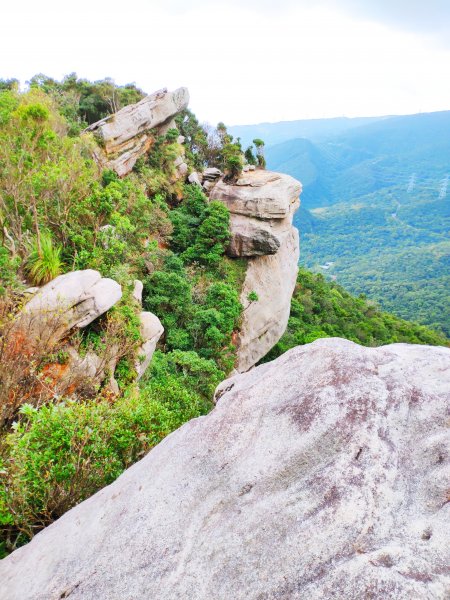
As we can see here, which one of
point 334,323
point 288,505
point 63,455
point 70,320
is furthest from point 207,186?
point 288,505

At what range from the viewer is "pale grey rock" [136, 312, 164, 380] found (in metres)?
16.7

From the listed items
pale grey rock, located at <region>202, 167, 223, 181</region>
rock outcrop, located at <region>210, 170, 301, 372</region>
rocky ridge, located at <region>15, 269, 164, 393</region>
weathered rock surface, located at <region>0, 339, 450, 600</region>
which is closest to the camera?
weathered rock surface, located at <region>0, 339, 450, 600</region>

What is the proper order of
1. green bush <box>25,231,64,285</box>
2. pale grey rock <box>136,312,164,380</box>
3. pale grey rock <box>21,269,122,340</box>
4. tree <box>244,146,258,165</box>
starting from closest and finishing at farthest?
pale grey rock <box>21,269,122,340</box>
green bush <box>25,231,64,285</box>
pale grey rock <box>136,312,164,380</box>
tree <box>244,146,258,165</box>

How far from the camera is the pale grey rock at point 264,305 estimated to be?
27.6 m

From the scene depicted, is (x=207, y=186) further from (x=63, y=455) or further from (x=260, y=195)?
(x=63, y=455)

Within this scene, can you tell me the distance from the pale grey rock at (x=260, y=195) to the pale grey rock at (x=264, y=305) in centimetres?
240

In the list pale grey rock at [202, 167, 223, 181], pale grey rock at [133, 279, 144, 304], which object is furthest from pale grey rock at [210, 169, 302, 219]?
pale grey rock at [133, 279, 144, 304]

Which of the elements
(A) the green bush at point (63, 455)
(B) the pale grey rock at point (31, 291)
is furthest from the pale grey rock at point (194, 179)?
(A) the green bush at point (63, 455)

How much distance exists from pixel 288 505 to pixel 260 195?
27002 millimetres

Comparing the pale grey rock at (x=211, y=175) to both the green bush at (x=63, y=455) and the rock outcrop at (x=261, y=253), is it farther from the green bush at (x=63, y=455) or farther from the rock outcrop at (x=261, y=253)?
the green bush at (x=63, y=455)

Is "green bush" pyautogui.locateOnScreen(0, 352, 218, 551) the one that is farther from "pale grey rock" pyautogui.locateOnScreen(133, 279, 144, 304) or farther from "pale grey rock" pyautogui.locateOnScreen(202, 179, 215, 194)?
"pale grey rock" pyautogui.locateOnScreen(202, 179, 215, 194)

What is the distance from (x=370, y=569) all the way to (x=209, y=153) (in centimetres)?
4290

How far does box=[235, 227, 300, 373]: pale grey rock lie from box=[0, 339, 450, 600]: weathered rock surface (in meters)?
19.6

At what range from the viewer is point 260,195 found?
29.9 m
